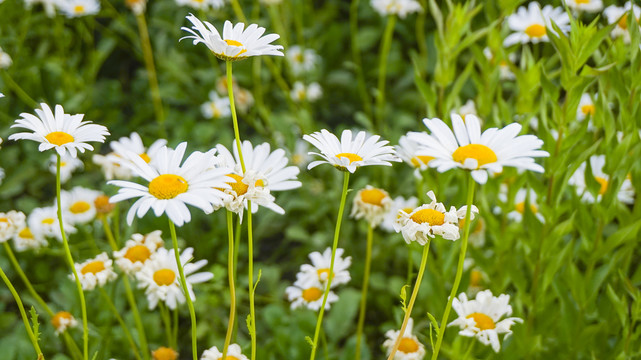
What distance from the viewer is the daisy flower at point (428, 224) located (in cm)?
73

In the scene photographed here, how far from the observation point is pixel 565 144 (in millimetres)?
1052

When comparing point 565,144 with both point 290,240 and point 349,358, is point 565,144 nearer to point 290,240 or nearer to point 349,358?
point 349,358

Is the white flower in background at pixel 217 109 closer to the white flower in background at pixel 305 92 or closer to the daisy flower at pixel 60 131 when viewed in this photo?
the white flower in background at pixel 305 92

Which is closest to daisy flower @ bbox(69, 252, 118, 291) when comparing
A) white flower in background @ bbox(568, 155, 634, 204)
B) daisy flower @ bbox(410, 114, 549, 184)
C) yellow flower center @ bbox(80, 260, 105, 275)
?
yellow flower center @ bbox(80, 260, 105, 275)

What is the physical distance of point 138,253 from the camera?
106cm

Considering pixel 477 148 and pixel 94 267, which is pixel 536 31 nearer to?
pixel 477 148

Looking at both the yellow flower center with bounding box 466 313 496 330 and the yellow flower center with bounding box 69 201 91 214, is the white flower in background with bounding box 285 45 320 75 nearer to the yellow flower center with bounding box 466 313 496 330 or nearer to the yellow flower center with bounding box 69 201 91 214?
the yellow flower center with bounding box 69 201 91 214

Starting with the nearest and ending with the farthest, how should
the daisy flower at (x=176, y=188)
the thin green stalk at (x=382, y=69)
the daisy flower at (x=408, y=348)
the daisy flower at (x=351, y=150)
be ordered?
the daisy flower at (x=176, y=188) → the daisy flower at (x=351, y=150) → the daisy flower at (x=408, y=348) → the thin green stalk at (x=382, y=69)

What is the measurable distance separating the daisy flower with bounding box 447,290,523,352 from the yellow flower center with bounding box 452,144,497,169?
31 cm

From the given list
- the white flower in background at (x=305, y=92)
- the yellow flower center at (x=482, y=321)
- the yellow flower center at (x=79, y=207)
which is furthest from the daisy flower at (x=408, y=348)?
the white flower in background at (x=305, y=92)

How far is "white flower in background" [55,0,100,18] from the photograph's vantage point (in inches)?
80.1

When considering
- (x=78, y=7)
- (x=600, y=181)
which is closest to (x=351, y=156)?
(x=600, y=181)

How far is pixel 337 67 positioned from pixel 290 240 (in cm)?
86

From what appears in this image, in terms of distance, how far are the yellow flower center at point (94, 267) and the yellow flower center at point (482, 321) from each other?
63 centimetres
